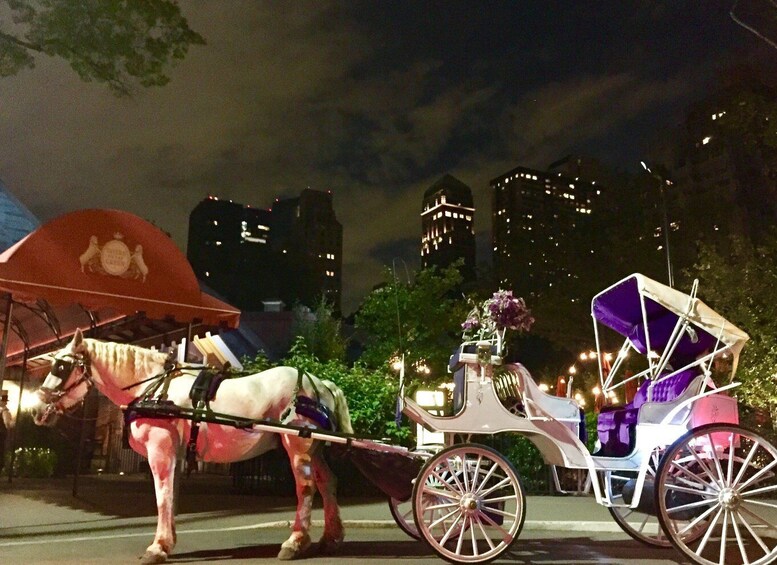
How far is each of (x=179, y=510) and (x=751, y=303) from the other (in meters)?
14.7

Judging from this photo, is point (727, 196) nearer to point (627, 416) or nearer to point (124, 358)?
point (627, 416)

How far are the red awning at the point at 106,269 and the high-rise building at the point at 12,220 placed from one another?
885cm

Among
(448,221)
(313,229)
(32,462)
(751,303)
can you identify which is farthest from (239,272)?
(751,303)

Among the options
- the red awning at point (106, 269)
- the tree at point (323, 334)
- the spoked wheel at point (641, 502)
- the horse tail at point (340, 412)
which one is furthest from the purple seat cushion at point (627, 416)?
the tree at point (323, 334)

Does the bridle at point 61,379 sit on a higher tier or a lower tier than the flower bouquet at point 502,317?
lower

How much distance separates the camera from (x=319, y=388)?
293 inches

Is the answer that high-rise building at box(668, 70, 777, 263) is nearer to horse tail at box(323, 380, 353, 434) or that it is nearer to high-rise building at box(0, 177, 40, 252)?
horse tail at box(323, 380, 353, 434)

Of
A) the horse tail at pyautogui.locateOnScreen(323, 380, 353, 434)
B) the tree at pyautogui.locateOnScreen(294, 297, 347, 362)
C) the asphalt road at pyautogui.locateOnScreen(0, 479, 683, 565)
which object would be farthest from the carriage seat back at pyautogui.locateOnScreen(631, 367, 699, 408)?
the tree at pyautogui.locateOnScreen(294, 297, 347, 362)

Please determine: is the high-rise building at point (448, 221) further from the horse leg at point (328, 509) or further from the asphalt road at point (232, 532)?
the horse leg at point (328, 509)

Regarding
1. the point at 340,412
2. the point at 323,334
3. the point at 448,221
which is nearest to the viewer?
the point at 340,412

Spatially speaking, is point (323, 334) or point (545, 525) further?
point (323, 334)

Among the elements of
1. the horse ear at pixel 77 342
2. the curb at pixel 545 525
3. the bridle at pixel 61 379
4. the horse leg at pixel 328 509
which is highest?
the horse ear at pixel 77 342

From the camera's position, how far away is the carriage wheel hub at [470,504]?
6.15 metres

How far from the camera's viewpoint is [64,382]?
264 inches
